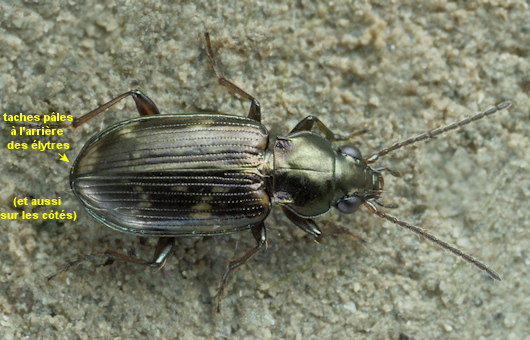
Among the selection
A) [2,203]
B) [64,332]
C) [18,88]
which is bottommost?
[64,332]

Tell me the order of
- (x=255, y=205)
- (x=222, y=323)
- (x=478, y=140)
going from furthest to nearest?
(x=478, y=140) < (x=222, y=323) < (x=255, y=205)

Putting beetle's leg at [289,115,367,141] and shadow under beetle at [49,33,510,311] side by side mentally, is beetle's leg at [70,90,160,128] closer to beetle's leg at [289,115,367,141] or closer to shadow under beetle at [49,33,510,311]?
shadow under beetle at [49,33,510,311]

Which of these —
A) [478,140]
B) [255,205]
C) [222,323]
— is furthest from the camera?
[478,140]

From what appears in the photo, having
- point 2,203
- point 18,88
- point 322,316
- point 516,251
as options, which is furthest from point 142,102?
point 516,251

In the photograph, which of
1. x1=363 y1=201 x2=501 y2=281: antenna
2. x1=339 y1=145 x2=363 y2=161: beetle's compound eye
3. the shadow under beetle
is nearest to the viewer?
the shadow under beetle

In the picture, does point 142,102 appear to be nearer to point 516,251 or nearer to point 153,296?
point 153,296

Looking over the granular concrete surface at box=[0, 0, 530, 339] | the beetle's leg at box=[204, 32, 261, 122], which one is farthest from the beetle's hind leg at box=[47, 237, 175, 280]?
the beetle's leg at box=[204, 32, 261, 122]

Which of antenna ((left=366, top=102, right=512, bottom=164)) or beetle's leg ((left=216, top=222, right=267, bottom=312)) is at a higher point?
antenna ((left=366, top=102, right=512, bottom=164))
